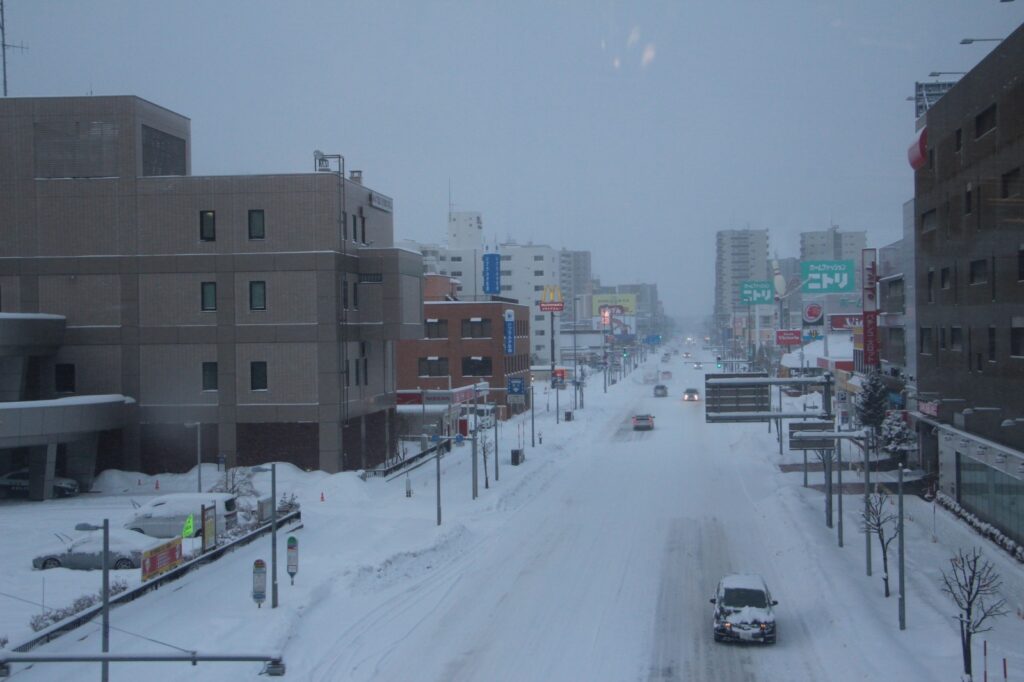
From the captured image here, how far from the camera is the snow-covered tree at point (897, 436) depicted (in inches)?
1412

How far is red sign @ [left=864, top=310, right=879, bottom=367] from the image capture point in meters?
41.9

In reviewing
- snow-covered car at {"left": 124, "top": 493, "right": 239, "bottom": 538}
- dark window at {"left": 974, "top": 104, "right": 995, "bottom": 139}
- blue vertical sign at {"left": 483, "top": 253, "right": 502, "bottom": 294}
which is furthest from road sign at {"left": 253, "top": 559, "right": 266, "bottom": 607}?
blue vertical sign at {"left": 483, "top": 253, "right": 502, "bottom": 294}

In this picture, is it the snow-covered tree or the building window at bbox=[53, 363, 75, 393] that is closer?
the snow-covered tree

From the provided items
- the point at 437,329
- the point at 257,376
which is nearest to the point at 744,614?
the point at 257,376

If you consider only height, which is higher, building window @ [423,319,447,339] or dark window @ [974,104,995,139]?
dark window @ [974,104,995,139]

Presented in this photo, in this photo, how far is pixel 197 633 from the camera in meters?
16.2

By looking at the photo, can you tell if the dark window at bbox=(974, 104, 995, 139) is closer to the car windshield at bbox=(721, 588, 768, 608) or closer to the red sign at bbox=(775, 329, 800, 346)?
the car windshield at bbox=(721, 588, 768, 608)

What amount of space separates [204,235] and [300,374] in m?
6.92

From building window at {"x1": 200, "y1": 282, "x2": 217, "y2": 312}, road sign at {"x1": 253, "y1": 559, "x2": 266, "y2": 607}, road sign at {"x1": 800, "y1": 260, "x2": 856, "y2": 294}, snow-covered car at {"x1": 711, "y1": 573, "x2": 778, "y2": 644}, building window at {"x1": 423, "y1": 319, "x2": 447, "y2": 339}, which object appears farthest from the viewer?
building window at {"x1": 423, "y1": 319, "x2": 447, "y2": 339}

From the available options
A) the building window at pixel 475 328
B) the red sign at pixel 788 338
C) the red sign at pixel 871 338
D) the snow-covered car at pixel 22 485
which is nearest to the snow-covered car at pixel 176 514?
the snow-covered car at pixel 22 485

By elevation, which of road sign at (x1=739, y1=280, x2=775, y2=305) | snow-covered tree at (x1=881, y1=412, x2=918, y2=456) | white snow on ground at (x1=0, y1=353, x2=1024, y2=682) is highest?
road sign at (x1=739, y1=280, x2=775, y2=305)

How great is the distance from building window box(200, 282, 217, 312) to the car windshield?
2604 cm

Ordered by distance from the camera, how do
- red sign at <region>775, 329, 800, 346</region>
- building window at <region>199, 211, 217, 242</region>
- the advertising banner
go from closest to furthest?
the advertising banner → building window at <region>199, 211, 217, 242</region> → red sign at <region>775, 329, 800, 346</region>

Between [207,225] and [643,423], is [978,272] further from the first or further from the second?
[643,423]
